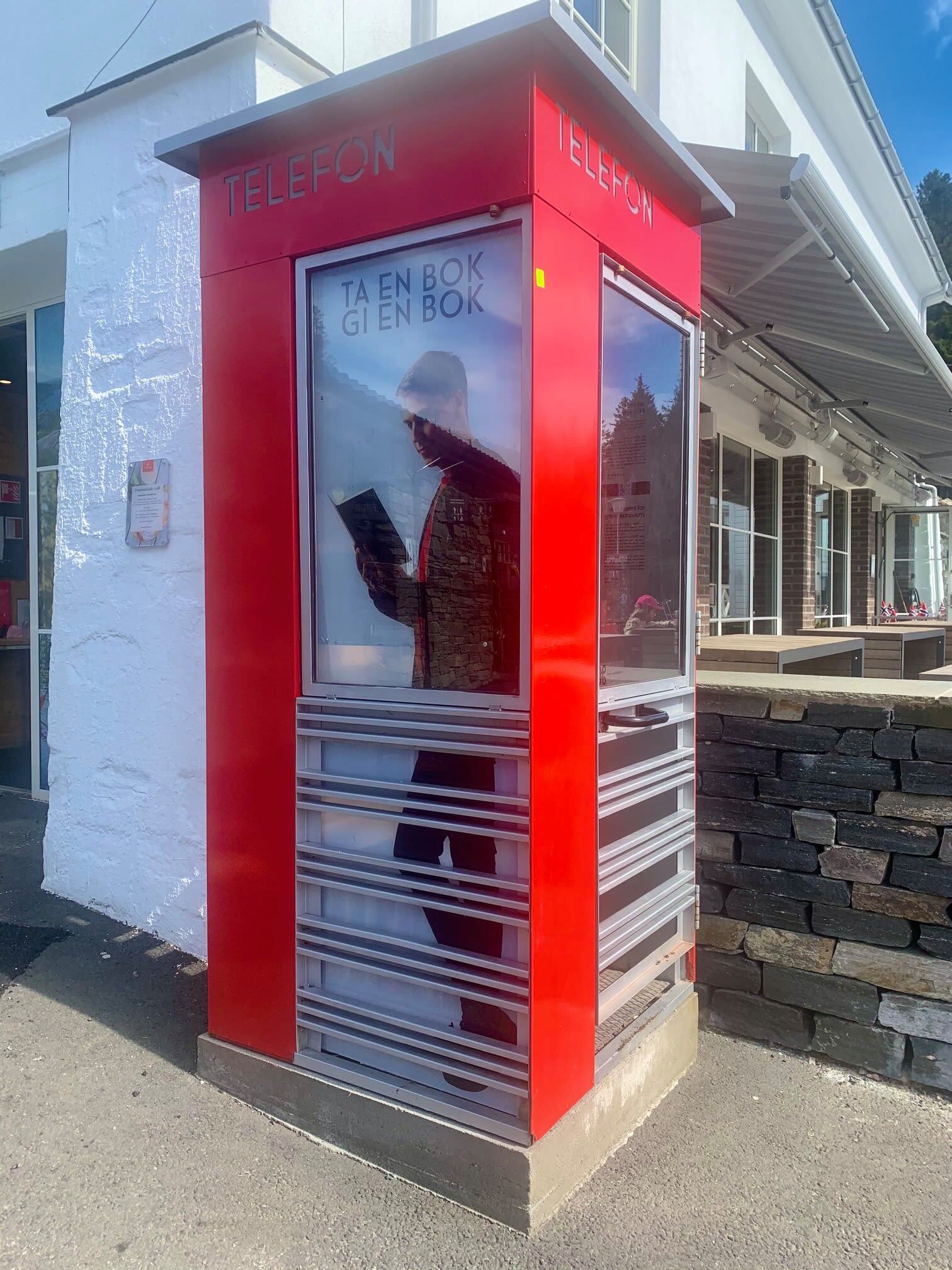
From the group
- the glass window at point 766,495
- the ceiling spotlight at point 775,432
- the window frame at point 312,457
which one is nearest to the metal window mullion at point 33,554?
the window frame at point 312,457

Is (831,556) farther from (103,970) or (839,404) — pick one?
(103,970)

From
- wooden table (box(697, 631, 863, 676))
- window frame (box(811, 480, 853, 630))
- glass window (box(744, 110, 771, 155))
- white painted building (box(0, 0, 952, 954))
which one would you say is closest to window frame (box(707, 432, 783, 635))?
window frame (box(811, 480, 853, 630))

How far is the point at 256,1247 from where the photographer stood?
230 cm

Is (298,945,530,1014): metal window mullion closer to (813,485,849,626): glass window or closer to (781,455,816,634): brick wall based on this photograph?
(781,455,816,634): brick wall

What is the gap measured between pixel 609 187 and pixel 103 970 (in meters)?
3.61

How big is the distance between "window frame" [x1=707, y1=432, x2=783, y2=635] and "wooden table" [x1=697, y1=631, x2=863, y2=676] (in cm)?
85

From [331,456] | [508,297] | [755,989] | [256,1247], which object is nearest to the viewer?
[256,1247]

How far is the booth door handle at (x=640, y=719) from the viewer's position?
9.07 feet

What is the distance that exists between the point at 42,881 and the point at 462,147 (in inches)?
160

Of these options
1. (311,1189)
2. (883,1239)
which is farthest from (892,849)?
(311,1189)

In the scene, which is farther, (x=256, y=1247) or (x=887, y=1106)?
(x=887, y=1106)

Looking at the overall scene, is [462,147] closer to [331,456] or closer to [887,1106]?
[331,456]

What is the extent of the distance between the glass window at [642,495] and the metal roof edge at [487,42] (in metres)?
0.48

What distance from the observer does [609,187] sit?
2.64m
